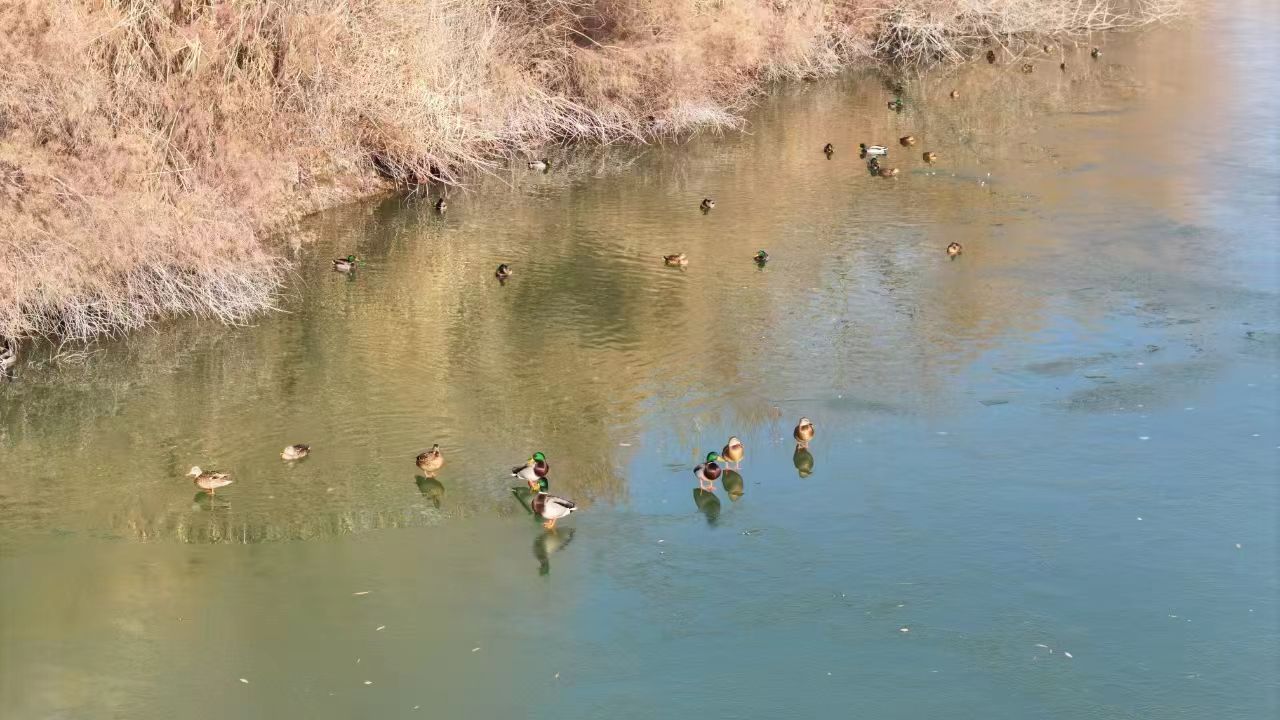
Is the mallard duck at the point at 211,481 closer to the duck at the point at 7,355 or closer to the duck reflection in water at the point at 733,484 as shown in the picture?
the duck at the point at 7,355

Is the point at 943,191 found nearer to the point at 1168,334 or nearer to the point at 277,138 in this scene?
the point at 1168,334

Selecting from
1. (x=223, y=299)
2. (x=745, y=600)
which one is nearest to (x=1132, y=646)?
(x=745, y=600)

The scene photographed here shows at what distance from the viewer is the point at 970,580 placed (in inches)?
474

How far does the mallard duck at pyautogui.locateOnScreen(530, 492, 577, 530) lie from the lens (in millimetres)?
12898

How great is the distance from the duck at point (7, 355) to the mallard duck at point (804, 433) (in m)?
8.38

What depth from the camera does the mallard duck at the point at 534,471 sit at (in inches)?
531

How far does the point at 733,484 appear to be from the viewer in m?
13.9

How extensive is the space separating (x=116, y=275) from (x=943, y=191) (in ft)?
41.6

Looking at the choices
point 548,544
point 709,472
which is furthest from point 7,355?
point 709,472

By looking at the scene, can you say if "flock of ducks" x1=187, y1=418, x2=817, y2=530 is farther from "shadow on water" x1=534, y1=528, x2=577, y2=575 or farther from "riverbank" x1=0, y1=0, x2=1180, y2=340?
"riverbank" x1=0, y1=0, x2=1180, y2=340

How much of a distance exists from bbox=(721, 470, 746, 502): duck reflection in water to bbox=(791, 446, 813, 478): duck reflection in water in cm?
56

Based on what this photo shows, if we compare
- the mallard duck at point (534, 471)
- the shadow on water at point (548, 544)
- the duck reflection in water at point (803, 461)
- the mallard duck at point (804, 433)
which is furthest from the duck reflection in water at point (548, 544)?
the mallard duck at point (804, 433)

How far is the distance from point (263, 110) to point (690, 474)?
9.17m

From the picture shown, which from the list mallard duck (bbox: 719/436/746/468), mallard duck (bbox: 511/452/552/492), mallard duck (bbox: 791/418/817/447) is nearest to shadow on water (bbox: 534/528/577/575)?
mallard duck (bbox: 511/452/552/492)
